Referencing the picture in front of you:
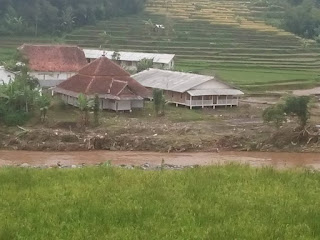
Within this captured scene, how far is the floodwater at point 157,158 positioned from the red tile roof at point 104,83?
5.19 metres

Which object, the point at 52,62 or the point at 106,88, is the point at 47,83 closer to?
the point at 52,62

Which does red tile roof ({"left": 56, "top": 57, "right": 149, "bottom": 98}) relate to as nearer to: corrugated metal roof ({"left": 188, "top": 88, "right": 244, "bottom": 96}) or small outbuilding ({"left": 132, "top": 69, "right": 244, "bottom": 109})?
small outbuilding ({"left": 132, "top": 69, "right": 244, "bottom": 109})

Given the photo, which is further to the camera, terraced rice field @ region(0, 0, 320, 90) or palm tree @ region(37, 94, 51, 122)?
terraced rice field @ region(0, 0, 320, 90)

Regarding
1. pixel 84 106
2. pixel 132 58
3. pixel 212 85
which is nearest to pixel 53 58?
pixel 132 58

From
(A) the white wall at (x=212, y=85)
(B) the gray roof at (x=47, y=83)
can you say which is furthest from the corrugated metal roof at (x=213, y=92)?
(B) the gray roof at (x=47, y=83)

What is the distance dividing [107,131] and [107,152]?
1604mm

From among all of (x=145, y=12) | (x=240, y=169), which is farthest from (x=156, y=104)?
(x=145, y=12)

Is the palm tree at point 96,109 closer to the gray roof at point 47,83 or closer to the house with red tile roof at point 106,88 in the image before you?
the house with red tile roof at point 106,88

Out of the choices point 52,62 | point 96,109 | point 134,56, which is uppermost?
point 52,62

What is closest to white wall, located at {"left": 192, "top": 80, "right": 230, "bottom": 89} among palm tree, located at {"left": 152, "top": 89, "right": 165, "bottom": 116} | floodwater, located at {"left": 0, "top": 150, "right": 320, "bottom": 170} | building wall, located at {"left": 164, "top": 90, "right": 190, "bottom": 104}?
building wall, located at {"left": 164, "top": 90, "right": 190, "bottom": 104}

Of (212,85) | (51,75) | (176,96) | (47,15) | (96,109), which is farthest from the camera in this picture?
(47,15)

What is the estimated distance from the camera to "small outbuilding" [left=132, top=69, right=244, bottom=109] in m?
27.5

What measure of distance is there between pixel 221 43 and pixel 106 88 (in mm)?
20972

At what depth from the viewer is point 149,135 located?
22703 mm
